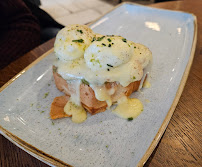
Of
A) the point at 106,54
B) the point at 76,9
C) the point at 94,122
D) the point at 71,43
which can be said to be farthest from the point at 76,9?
the point at 94,122

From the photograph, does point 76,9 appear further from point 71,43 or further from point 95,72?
point 95,72

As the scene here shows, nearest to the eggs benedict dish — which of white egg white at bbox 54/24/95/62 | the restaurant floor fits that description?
white egg white at bbox 54/24/95/62

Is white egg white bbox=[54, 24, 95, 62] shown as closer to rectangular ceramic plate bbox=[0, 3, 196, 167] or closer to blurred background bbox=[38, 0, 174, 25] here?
rectangular ceramic plate bbox=[0, 3, 196, 167]

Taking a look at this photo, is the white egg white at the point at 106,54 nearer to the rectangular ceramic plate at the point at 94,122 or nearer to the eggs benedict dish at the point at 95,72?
the eggs benedict dish at the point at 95,72

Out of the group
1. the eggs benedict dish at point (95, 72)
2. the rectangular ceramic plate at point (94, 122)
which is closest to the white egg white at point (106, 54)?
the eggs benedict dish at point (95, 72)

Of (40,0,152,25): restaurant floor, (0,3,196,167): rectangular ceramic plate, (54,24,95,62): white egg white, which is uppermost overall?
(54,24,95,62): white egg white

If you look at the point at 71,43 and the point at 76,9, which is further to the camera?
the point at 76,9
